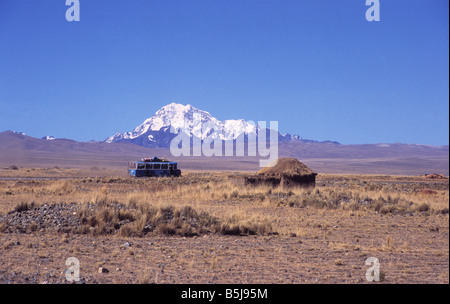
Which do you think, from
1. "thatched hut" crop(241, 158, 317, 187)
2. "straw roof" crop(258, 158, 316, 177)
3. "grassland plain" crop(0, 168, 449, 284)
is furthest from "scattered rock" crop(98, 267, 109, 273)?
"straw roof" crop(258, 158, 316, 177)

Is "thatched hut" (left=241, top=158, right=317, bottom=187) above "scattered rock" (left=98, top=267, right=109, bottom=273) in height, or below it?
above

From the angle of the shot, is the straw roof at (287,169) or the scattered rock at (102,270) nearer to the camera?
the scattered rock at (102,270)

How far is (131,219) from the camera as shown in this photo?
1555cm

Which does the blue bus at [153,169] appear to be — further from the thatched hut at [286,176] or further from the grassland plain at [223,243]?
the grassland plain at [223,243]

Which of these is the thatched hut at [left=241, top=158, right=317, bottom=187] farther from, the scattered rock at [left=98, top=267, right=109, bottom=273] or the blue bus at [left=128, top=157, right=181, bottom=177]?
the blue bus at [left=128, top=157, right=181, bottom=177]

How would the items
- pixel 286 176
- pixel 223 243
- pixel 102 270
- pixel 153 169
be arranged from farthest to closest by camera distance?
pixel 153 169 → pixel 286 176 → pixel 223 243 → pixel 102 270

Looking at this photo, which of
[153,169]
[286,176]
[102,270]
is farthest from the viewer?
[153,169]

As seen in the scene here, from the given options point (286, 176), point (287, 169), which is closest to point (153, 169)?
point (287, 169)

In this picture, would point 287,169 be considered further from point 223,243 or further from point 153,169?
point 153,169

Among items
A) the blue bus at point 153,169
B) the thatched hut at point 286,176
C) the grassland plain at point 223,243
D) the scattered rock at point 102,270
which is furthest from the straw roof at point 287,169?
the blue bus at point 153,169

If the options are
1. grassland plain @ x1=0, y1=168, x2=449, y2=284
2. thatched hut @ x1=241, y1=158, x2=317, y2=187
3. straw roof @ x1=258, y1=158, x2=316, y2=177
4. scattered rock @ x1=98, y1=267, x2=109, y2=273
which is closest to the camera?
grassland plain @ x1=0, y1=168, x2=449, y2=284
